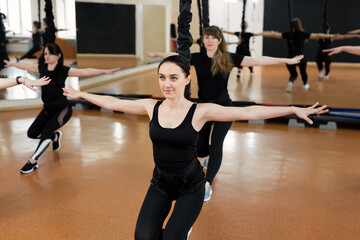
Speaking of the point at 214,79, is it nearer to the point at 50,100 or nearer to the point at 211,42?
the point at 211,42

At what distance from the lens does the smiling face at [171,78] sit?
2.00 m

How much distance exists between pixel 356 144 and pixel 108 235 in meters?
3.55

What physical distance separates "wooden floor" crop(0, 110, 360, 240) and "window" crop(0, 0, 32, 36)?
2239 millimetres

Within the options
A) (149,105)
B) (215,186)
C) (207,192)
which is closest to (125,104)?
(149,105)

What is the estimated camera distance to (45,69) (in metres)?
3.94

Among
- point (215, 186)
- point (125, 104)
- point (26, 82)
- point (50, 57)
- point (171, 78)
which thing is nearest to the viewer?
point (171, 78)

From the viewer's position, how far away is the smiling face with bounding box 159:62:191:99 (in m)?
2.00

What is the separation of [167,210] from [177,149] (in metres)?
0.32

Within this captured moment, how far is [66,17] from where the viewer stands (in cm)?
749

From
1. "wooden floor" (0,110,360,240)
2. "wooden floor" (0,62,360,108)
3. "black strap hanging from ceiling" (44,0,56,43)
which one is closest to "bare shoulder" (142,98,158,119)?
"wooden floor" (0,110,360,240)

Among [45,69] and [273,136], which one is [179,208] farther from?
[273,136]

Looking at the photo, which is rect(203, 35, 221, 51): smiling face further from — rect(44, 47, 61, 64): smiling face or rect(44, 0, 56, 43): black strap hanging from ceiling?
rect(44, 0, 56, 43): black strap hanging from ceiling

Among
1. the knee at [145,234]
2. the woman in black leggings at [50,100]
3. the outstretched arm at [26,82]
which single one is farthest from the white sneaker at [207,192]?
the woman in black leggings at [50,100]

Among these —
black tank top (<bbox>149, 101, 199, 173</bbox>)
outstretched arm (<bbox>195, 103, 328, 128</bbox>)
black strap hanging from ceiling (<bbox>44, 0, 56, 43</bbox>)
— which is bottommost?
black tank top (<bbox>149, 101, 199, 173</bbox>)
